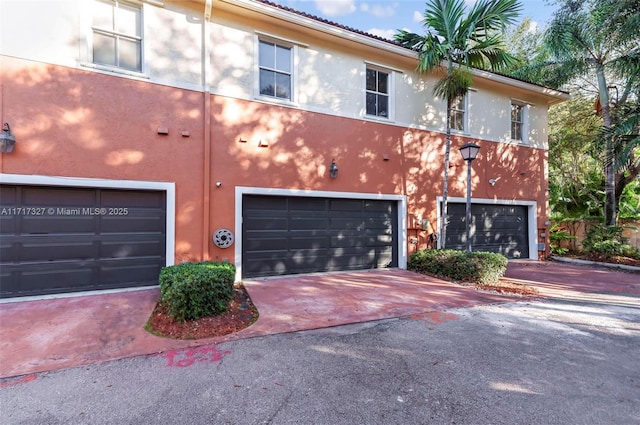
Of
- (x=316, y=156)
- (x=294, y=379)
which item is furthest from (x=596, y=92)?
(x=294, y=379)

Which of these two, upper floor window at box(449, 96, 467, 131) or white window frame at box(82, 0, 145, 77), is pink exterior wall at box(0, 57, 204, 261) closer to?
white window frame at box(82, 0, 145, 77)

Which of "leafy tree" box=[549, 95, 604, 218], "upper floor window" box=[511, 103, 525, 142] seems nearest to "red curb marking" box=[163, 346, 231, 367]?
"upper floor window" box=[511, 103, 525, 142]

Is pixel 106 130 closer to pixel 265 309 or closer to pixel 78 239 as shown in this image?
pixel 78 239

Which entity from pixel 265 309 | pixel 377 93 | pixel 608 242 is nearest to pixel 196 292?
pixel 265 309

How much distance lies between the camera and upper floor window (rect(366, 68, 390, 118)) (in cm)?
810

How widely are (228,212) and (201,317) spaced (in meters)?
2.67

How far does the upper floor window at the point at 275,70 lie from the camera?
271 inches

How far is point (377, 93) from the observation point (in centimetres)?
819

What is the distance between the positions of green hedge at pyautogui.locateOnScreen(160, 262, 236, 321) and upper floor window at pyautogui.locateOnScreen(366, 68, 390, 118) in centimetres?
598

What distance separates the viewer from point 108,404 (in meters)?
2.49

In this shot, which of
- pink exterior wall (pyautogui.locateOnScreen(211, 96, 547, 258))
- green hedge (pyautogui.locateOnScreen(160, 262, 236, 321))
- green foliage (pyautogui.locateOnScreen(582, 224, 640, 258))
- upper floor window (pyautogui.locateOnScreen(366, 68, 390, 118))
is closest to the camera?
green hedge (pyautogui.locateOnScreen(160, 262, 236, 321))

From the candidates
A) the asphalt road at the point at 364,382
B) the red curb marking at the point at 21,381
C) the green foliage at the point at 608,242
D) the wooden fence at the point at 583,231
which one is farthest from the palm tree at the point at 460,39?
the red curb marking at the point at 21,381

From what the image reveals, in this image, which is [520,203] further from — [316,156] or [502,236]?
[316,156]

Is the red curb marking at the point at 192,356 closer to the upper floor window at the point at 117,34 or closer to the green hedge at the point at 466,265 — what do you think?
the upper floor window at the point at 117,34
